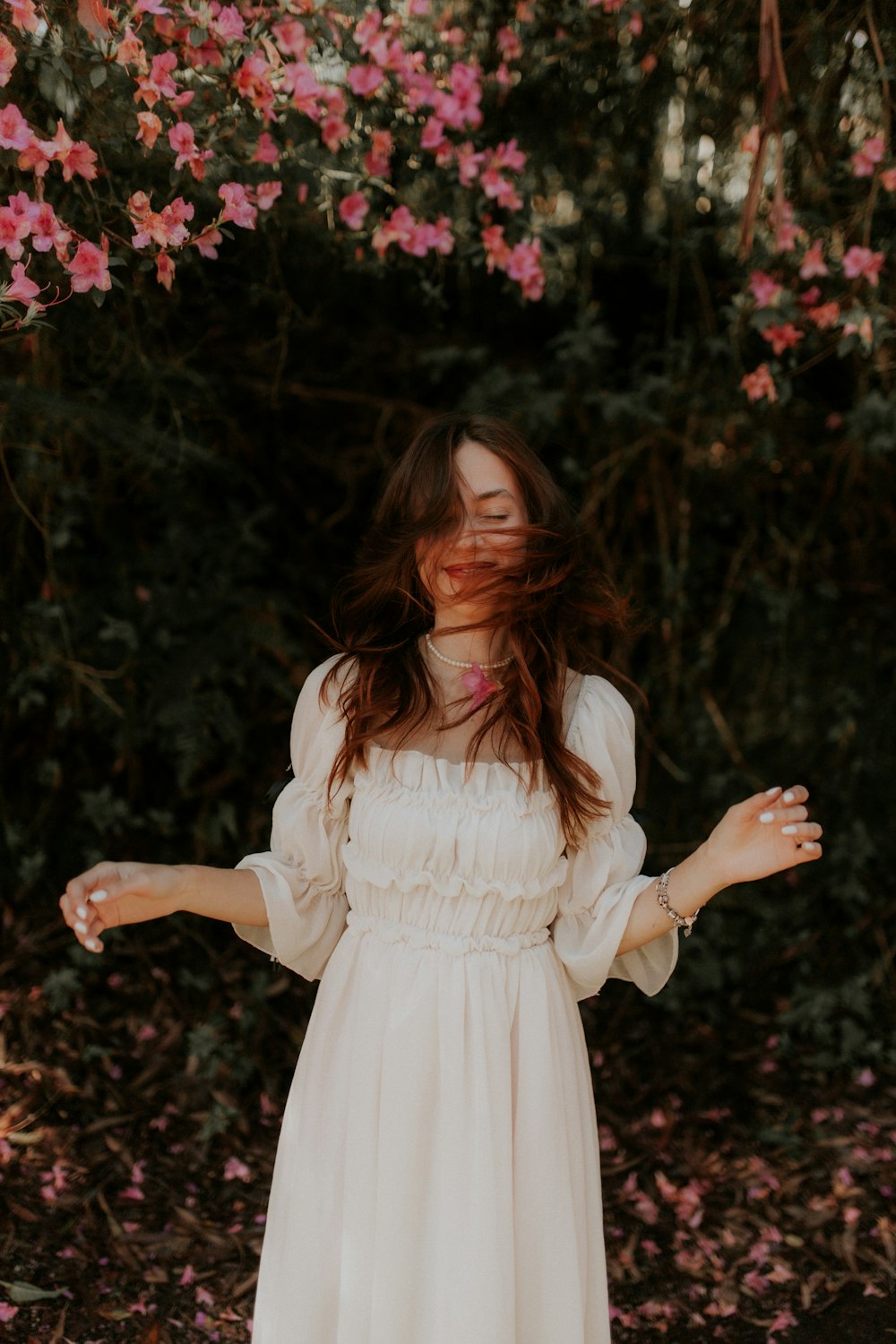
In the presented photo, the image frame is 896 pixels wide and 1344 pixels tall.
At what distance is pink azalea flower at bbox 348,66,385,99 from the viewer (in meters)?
2.55

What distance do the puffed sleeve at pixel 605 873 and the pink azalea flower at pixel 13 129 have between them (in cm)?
127

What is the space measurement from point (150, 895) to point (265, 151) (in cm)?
148

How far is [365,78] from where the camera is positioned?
256 cm

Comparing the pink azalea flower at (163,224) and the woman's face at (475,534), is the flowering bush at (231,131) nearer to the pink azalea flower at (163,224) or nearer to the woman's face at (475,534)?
the pink azalea flower at (163,224)

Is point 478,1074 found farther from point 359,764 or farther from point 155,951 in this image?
point 155,951

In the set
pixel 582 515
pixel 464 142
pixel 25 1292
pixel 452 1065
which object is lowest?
pixel 25 1292

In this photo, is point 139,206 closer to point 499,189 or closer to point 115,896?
point 499,189

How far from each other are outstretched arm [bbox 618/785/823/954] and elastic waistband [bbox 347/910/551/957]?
23 centimetres

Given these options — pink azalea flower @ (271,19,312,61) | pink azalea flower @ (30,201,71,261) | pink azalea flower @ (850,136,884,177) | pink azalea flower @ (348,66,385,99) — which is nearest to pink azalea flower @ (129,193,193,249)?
pink azalea flower @ (30,201,71,261)

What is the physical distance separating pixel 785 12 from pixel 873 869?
106 inches

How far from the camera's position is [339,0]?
2564 mm

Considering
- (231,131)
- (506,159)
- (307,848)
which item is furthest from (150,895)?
(506,159)

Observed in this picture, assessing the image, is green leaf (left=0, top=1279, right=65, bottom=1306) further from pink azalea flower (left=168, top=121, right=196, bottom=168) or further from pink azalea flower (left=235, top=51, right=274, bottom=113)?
pink azalea flower (left=235, top=51, right=274, bottom=113)

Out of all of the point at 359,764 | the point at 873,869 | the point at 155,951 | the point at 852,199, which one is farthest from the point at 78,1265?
the point at 852,199
